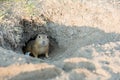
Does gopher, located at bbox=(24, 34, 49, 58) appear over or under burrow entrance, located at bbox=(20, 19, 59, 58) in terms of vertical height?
under

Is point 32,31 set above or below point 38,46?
above

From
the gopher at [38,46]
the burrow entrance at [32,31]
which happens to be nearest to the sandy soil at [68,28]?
the burrow entrance at [32,31]

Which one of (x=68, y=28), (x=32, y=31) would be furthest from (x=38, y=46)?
(x=68, y=28)

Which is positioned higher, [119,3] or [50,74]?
[119,3]

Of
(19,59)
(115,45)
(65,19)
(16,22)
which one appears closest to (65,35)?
(65,19)

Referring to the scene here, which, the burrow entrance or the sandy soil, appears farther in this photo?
the burrow entrance

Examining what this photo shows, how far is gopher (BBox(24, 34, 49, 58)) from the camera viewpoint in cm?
818

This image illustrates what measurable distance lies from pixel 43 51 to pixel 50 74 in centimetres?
336

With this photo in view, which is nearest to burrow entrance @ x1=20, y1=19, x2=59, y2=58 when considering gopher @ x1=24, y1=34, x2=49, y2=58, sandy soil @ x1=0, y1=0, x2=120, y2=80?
sandy soil @ x1=0, y1=0, x2=120, y2=80

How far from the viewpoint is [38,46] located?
332 inches

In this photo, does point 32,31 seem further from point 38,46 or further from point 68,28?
point 68,28

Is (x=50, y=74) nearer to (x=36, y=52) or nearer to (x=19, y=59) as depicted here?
(x=19, y=59)

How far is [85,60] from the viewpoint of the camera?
5320 mm

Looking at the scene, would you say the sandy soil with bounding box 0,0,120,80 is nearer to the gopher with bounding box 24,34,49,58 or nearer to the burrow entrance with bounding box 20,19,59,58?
the burrow entrance with bounding box 20,19,59,58
